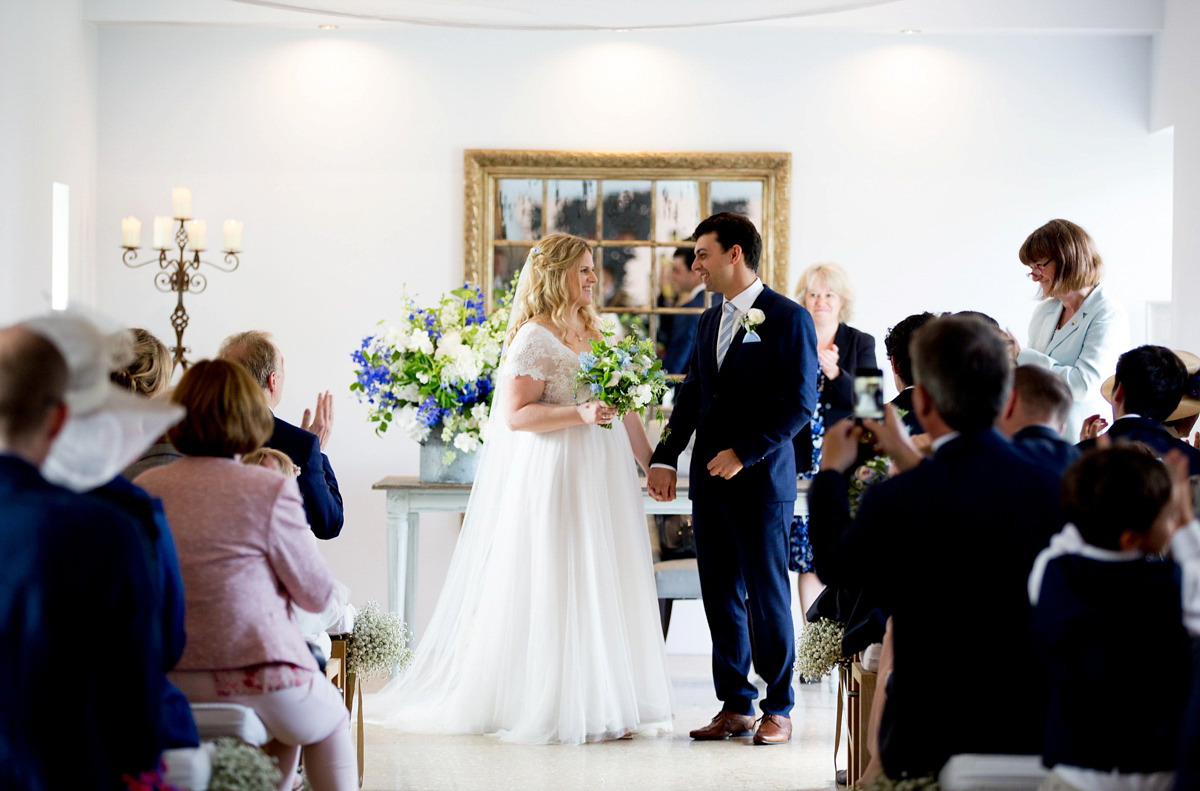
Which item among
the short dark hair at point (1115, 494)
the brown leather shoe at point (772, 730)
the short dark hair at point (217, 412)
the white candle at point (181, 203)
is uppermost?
the white candle at point (181, 203)

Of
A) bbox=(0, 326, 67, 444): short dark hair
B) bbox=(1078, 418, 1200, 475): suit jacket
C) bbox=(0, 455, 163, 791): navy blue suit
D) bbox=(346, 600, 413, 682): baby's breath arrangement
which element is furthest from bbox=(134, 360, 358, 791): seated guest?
bbox=(1078, 418, 1200, 475): suit jacket

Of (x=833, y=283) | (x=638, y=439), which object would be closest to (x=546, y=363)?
(x=638, y=439)

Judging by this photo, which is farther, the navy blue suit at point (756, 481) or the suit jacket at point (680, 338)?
the suit jacket at point (680, 338)

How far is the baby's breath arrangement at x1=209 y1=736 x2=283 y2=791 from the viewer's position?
1999mm

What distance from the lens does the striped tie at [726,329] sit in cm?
405

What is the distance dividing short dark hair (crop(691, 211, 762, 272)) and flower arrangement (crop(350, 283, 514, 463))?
107cm

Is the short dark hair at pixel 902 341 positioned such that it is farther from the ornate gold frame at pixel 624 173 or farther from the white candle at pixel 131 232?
the white candle at pixel 131 232

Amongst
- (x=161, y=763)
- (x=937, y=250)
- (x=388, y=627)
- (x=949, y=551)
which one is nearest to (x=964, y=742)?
(x=949, y=551)

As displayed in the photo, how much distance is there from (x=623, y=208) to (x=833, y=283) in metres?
1.37

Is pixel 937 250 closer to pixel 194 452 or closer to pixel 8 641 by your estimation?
pixel 194 452

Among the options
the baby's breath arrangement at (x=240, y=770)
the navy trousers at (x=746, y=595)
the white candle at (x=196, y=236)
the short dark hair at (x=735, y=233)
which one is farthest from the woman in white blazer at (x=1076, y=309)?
the white candle at (x=196, y=236)

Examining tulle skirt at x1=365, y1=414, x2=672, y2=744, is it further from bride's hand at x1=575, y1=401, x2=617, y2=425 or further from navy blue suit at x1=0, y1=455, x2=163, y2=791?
navy blue suit at x1=0, y1=455, x2=163, y2=791

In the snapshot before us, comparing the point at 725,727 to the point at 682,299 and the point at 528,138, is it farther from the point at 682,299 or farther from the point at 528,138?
the point at 528,138

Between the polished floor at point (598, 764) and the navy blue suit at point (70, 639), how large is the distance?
6.45 feet
